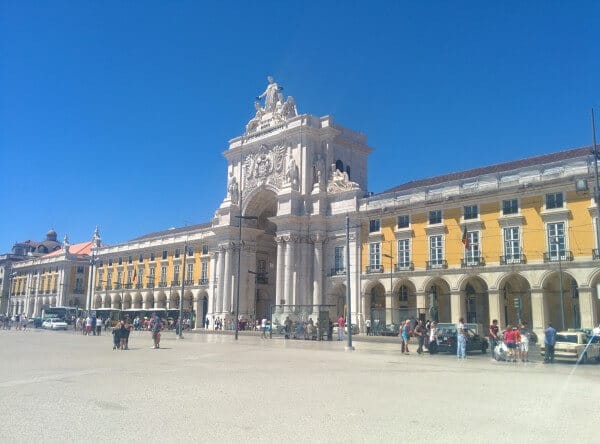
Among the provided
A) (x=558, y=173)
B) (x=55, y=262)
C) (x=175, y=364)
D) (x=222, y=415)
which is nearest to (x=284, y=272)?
(x=558, y=173)

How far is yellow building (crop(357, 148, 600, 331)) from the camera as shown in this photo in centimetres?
4112

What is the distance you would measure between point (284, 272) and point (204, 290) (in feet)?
59.0

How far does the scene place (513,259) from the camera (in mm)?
44438

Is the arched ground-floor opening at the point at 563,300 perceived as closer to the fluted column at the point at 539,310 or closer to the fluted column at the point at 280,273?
the fluted column at the point at 539,310

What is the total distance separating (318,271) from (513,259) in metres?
20.9

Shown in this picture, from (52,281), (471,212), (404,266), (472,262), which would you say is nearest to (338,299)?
(404,266)

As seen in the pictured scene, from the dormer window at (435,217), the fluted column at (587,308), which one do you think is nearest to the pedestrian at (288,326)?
the dormer window at (435,217)

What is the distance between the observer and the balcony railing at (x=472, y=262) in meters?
46.1

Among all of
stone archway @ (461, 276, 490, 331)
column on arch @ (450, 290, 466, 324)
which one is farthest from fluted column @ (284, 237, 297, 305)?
stone archway @ (461, 276, 490, 331)

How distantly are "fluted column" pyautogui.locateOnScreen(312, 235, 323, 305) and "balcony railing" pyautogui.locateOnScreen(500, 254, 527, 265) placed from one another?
19751 mm

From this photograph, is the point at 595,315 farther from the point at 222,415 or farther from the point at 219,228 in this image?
the point at 219,228

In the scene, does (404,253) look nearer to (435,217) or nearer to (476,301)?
(435,217)

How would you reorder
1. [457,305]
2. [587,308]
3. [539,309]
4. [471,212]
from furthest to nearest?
[471,212], [457,305], [539,309], [587,308]

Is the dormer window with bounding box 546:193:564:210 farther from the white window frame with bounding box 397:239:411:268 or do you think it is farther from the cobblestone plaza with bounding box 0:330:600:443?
the cobblestone plaza with bounding box 0:330:600:443
